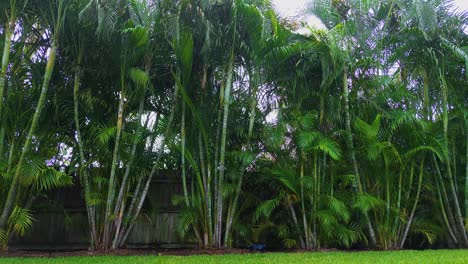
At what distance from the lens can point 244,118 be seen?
7.60 metres

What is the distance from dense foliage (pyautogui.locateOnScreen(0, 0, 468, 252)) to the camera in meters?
6.48

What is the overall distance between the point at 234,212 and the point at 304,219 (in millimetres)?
1205

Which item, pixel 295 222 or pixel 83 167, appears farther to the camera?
pixel 295 222

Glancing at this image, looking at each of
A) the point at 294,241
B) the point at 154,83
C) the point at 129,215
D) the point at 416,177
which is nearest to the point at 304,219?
the point at 294,241

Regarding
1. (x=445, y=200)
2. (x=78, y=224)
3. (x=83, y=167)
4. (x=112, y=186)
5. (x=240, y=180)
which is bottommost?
(x=78, y=224)

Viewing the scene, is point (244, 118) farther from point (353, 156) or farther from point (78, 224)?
point (78, 224)

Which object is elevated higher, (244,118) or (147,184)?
(244,118)

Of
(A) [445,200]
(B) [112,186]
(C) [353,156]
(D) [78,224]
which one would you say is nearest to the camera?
(B) [112,186]

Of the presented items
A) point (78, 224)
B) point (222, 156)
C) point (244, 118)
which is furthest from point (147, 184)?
point (244, 118)

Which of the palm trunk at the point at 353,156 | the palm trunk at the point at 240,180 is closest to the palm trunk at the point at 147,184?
the palm trunk at the point at 240,180

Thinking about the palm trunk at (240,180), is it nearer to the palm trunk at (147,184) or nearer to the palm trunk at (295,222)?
the palm trunk at (295,222)

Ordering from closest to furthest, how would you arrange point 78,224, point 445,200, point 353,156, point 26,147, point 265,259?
point 265,259 → point 26,147 → point 353,156 → point 78,224 → point 445,200

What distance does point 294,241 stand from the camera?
24.3 ft

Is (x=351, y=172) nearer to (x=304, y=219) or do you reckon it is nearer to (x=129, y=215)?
(x=304, y=219)
